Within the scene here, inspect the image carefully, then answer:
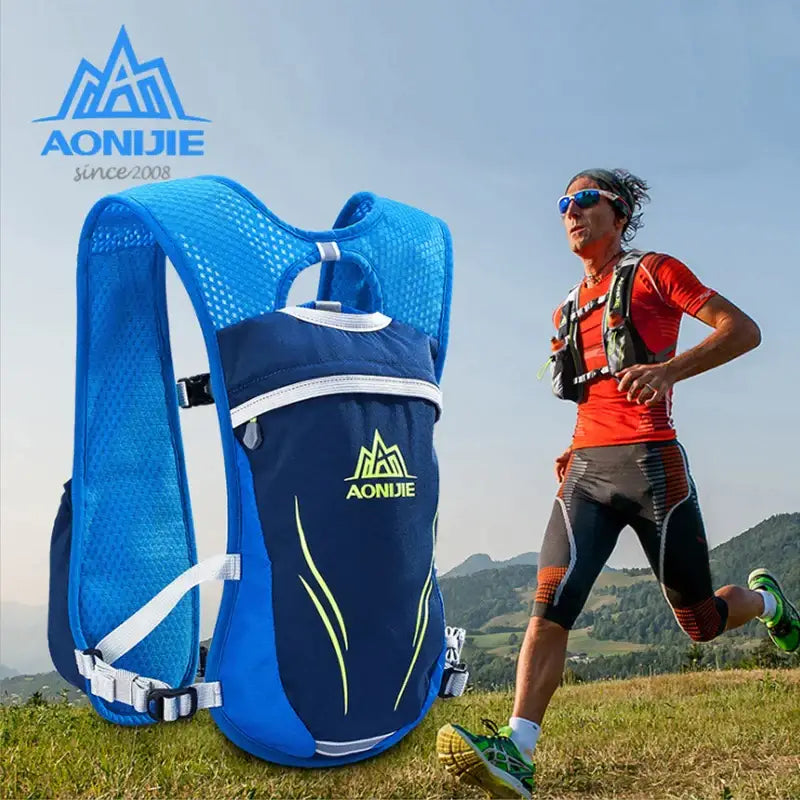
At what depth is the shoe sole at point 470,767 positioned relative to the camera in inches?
130

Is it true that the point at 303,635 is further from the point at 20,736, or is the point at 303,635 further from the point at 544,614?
the point at 20,736

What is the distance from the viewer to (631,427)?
12.3 feet

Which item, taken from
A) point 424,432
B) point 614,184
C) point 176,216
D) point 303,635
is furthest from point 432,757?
point 614,184

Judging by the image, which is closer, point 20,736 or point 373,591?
point 373,591

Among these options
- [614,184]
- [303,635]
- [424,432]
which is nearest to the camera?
[303,635]

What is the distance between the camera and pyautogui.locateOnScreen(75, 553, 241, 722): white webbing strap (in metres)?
3.17

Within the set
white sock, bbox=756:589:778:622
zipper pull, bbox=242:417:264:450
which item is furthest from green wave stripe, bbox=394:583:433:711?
white sock, bbox=756:589:778:622

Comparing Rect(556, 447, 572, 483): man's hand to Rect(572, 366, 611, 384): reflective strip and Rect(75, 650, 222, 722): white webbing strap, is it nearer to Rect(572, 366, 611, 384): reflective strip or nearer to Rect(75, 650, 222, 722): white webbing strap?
Rect(572, 366, 611, 384): reflective strip

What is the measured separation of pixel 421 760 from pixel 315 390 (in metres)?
1.52

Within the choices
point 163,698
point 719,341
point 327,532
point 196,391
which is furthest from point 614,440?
point 163,698

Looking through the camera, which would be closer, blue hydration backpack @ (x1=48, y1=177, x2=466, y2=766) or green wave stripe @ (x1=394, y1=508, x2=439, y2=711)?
blue hydration backpack @ (x1=48, y1=177, x2=466, y2=766)

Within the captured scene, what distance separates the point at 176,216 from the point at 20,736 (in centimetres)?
226

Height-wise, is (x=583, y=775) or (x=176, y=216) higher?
(x=176, y=216)

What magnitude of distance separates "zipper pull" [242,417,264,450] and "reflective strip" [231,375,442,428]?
22 millimetres
